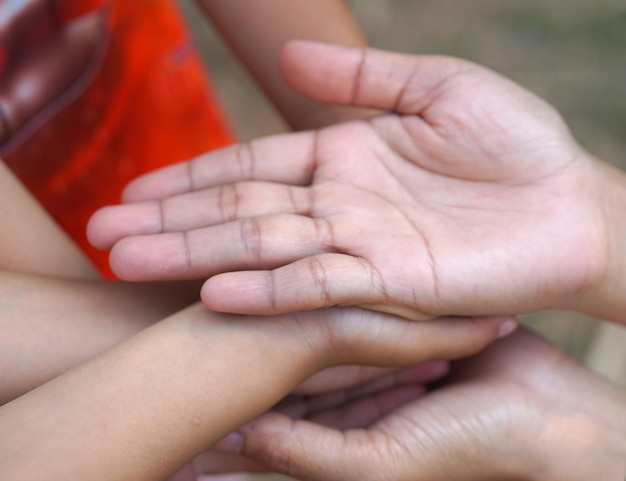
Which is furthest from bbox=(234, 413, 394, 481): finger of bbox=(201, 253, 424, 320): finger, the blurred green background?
the blurred green background

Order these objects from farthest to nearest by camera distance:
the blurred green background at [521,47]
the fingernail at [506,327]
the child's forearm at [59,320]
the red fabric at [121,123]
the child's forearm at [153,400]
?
the blurred green background at [521,47] < the red fabric at [121,123] < the fingernail at [506,327] < the child's forearm at [59,320] < the child's forearm at [153,400]

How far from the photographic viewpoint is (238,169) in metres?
0.79

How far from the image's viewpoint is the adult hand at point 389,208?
683mm

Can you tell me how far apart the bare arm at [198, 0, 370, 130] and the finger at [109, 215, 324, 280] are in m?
Result: 0.27

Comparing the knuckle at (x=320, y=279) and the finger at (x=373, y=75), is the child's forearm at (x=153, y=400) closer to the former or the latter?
the knuckle at (x=320, y=279)

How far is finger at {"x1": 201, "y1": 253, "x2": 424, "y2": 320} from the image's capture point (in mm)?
643

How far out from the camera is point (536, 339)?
2.76 feet

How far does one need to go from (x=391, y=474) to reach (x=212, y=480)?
210mm

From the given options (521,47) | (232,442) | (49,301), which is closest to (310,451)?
(232,442)

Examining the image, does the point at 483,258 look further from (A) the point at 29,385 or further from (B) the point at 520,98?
(A) the point at 29,385

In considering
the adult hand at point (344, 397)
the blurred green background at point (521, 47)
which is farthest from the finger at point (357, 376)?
the blurred green background at point (521, 47)

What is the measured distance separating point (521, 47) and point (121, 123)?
1.12 m

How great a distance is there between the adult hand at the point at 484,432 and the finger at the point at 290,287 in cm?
14

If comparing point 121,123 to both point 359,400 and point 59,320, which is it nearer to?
point 59,320
